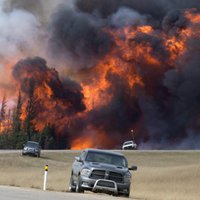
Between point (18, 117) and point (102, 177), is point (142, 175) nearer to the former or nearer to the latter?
point (102, 177)

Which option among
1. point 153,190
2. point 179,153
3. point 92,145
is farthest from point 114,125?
point 153,190

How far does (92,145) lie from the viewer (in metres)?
129

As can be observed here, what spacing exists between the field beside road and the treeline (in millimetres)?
42581

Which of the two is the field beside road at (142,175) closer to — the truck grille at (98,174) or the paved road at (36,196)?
the truck grille at (98,174)

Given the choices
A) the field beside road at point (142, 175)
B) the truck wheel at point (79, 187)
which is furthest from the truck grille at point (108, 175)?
the field beside road at point (142, 175)

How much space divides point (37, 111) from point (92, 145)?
54.3 feet

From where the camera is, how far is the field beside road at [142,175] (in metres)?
40.1

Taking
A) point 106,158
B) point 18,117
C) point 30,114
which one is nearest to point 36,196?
point 106,158

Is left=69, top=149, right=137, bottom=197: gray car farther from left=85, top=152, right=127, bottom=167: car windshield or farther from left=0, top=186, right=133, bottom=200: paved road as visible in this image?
left=0, top=186, right=133, bottom=200: paved road

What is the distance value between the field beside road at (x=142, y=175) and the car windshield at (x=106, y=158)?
4.22m

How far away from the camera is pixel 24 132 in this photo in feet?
450

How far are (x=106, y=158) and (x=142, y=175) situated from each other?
2596 centimetres

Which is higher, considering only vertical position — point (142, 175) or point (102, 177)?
point (142, 175)

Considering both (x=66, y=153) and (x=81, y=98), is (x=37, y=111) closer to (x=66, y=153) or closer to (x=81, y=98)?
(x=81, y=98)
